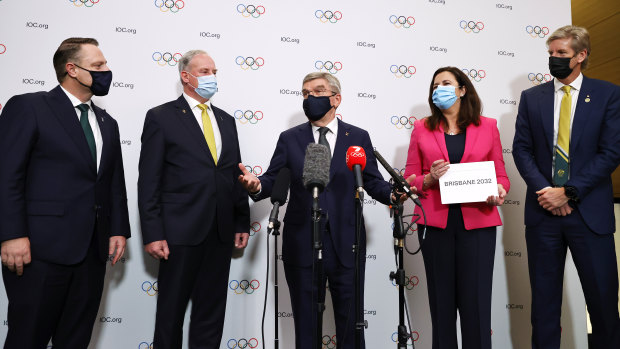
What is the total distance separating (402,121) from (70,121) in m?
2.49

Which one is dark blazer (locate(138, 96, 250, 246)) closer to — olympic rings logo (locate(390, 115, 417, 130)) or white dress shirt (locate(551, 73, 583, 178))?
olympic rings logo (locate(390, 115, 417, 130))

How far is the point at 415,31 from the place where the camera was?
4.16 m

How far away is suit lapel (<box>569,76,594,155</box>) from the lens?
122 inches

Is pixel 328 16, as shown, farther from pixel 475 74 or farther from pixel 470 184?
pixel 470 184

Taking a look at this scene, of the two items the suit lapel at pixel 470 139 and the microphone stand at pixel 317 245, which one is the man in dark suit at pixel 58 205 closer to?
the microphone stand at pixel 317 245

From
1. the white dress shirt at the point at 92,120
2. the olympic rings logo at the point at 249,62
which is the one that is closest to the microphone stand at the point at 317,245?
the white dress shirt at the point at 92,120

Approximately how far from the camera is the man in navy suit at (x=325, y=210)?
2.91 meters

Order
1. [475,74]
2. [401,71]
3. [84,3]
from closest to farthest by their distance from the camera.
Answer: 1. [84,3]
2. [401,71]
3. [475,74]

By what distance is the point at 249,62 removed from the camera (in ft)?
12.6

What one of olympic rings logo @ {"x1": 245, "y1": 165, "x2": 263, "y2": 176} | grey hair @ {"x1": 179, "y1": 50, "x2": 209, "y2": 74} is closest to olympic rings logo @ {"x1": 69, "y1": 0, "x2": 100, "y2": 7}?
grey hair @ {"x1": 179, "y1": 50, "x2": 209, "y2": 74}

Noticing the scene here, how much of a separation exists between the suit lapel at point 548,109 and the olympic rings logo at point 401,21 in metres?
1.31

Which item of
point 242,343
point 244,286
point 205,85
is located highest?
point 205,85

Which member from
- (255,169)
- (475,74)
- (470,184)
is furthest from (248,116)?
(475,74)

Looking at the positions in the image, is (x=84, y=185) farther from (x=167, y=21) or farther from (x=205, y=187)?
(x=167, y=21)
